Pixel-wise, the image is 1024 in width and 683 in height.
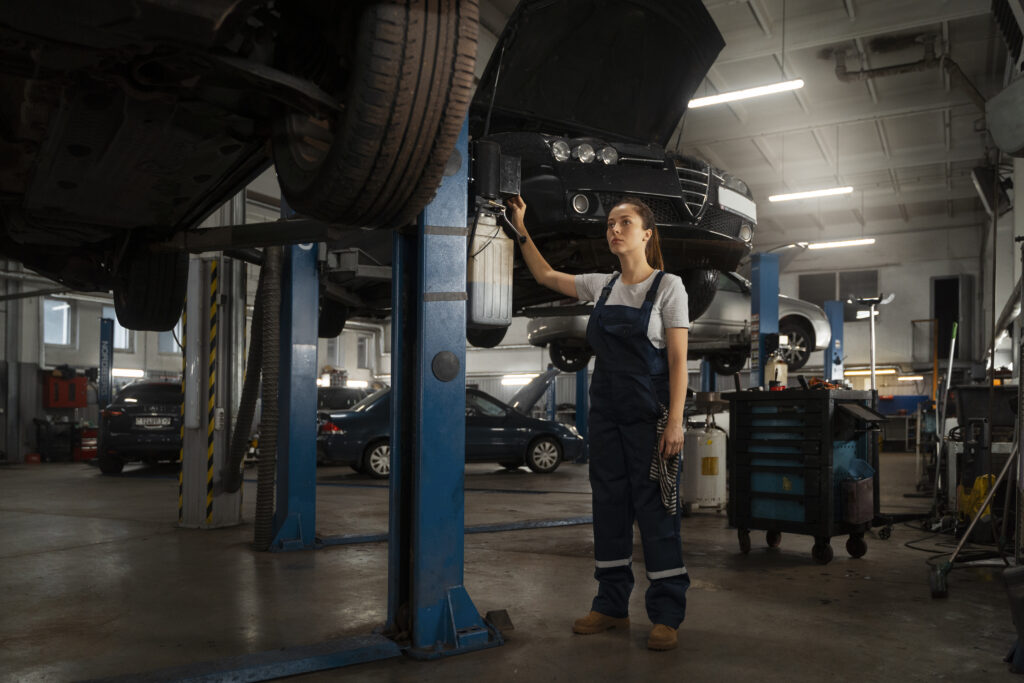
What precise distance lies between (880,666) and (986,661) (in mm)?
323

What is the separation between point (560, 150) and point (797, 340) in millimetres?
7569

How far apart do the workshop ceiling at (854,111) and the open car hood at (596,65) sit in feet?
5.73

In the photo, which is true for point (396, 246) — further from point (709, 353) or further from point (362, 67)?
point (709, 353)

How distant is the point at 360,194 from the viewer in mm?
1690

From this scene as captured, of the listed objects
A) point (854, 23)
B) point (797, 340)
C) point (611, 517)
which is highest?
point (854, 23)

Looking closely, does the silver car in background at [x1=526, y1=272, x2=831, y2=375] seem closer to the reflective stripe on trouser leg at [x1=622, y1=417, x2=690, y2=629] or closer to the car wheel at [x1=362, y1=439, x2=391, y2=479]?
the car wheel at [x1=362, y1=439, x2=391, y2=479]

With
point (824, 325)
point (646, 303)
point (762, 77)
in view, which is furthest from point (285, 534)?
point (762, 77)

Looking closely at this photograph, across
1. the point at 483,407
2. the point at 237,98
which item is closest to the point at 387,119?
the point at 237,98

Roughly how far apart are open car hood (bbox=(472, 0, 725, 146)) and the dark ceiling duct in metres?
6.97

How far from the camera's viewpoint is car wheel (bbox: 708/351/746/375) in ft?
26.7

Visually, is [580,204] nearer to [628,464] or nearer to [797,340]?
[628,464]

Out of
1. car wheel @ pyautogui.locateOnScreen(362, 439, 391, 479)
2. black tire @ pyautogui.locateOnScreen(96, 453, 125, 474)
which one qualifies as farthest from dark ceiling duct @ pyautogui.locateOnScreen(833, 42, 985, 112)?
black tire @ pyautogui.locateOnScreen(96, 453, 125, 474)

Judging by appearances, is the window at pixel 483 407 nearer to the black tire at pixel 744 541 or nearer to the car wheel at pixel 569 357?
the car wheel at pixel 569 357

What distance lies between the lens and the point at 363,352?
73.2 feet
